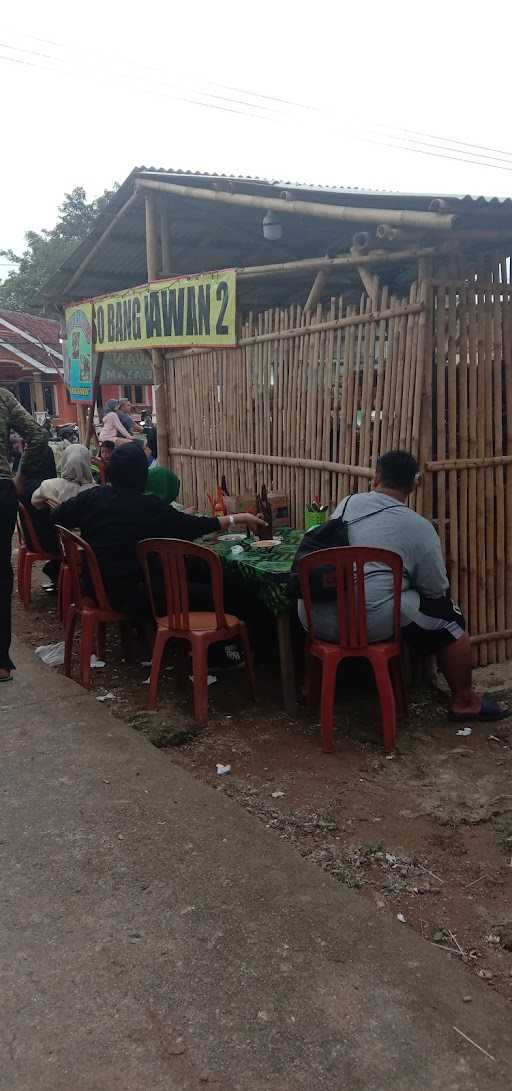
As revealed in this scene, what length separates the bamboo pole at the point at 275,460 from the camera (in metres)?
5.00

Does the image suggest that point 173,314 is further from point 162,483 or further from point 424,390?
point 424,390

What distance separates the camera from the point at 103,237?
8.57 meters

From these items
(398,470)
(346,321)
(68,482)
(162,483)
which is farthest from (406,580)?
(68,482)

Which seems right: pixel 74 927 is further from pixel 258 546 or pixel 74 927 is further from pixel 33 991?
pixel 258 546

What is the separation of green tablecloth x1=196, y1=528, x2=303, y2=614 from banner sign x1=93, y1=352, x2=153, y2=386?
17.4ft

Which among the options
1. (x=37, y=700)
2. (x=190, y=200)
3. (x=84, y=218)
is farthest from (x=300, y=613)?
(x=84, y=218)

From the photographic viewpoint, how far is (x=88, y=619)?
4703 mm

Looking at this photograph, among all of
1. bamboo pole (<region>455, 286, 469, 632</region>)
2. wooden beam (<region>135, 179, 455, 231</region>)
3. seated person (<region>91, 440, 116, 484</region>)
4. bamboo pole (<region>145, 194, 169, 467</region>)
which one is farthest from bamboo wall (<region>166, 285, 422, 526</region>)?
seated person (<region>91, 440, 116, 484</region>)

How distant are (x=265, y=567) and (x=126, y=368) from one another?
647 centimetres

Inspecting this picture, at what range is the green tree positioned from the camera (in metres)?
41.4

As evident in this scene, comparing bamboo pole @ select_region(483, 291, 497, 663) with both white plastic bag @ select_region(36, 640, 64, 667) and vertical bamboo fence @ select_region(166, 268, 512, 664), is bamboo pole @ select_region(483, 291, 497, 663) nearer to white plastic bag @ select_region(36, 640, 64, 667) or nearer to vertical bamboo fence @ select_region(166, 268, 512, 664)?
vertical bamboo fence @ select_region(166, 268, 512, 664)

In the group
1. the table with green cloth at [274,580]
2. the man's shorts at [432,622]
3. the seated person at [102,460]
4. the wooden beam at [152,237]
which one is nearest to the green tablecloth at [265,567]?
the table with green cloth at [274,580]

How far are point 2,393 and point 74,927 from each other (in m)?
3.36

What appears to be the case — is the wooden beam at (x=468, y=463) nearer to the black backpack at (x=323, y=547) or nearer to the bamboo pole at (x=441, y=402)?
the bamboo pole at (x=441, y=402)
